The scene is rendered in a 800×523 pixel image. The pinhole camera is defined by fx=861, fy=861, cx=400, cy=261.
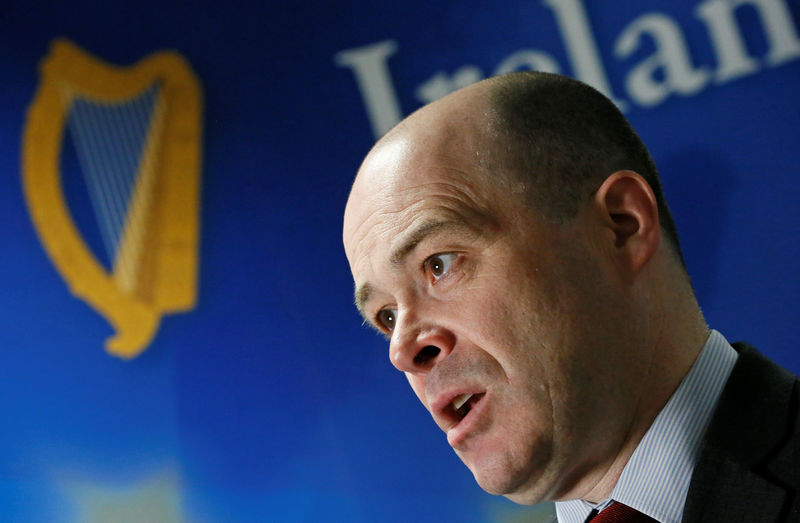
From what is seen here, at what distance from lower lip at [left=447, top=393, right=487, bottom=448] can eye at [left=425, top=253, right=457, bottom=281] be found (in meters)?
0.18

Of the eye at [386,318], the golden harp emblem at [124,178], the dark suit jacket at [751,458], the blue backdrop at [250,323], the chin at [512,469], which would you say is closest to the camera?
the dark suit jacket at [751,458]

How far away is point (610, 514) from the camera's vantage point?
1149 mm

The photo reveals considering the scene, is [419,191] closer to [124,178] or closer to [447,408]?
[447,408]

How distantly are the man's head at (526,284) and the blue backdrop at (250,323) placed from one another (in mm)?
1469

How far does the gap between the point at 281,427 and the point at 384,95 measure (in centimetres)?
115

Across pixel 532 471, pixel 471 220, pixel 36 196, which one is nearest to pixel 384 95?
pixel 36 196

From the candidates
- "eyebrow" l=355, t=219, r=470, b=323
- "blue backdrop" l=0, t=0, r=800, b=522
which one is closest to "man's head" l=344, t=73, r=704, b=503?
"eyebrow" l=355, t=219, r=470, b=323

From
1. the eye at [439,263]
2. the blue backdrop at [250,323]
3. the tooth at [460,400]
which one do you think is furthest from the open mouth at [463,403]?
the blue backdrop at [250,323]

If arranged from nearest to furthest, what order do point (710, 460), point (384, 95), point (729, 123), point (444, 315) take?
point (710, 460), point (444, 315), point (729, 123), point (384, 95)

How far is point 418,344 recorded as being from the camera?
48.1 inches

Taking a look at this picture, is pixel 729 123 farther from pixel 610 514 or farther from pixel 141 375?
pixel 141 375

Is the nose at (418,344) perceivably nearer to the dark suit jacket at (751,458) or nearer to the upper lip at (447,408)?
the upper lip at (447,408)

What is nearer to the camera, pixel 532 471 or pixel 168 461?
pixel 532 471

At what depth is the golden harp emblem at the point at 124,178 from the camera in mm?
2918
